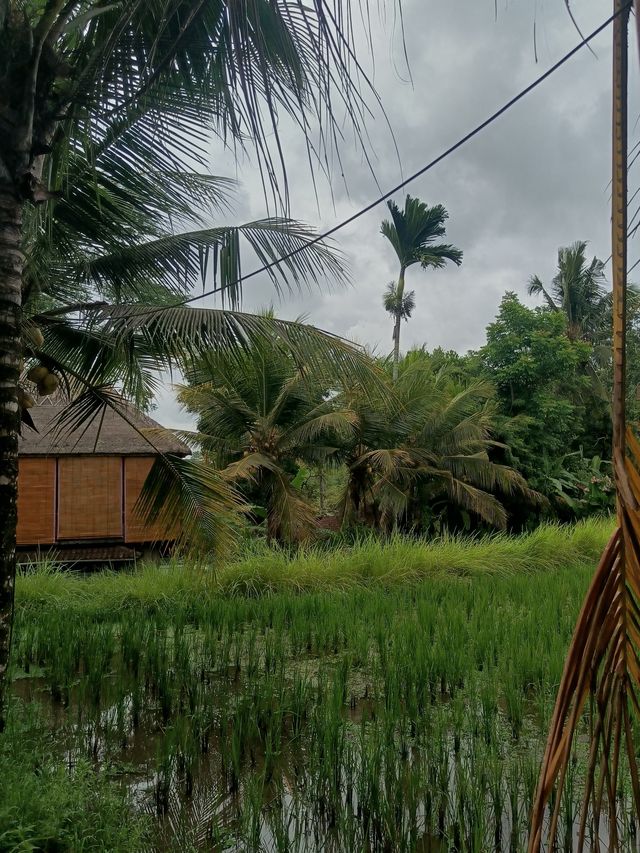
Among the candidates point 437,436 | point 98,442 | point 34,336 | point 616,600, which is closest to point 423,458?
point 437,436

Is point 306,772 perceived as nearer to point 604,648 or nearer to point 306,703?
point 306,703

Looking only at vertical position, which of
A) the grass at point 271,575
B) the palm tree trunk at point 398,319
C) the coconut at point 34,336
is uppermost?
the palm tree trunk at point 398,319

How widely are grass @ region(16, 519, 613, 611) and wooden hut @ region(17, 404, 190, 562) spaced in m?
1.80

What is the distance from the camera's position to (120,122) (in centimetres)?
412

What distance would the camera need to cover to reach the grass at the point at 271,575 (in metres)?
6.72

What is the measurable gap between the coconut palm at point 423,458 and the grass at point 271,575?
206 centimetres

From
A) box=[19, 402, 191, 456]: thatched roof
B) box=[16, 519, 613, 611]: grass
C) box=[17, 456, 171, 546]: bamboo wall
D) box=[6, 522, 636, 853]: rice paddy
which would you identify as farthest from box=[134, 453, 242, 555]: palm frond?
box=[17, 456, 171, 546]: bamboo wall

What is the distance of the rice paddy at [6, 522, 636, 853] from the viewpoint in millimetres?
2461

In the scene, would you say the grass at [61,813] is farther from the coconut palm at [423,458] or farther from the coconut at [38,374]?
the coconut palm at [423,458]

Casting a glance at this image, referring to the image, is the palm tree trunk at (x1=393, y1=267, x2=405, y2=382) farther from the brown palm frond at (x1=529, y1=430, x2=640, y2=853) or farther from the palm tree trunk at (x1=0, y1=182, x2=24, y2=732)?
the brown palm frond at (x1=529, y1=430, x2=640, y2=853)

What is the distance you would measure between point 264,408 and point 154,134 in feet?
19.2

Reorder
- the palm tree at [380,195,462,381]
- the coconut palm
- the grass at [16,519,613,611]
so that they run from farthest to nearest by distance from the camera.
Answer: the palm tree at [380,195,462,381] < the coconut palm < the grass at [16,519,613,611]

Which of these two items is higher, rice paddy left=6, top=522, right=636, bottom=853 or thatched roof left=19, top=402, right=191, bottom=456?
thatched roof left=19, top=402, right=191, bottom=456

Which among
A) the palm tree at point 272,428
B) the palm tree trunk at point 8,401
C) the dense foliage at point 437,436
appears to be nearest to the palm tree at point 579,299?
the dense foliage at point 437,436
